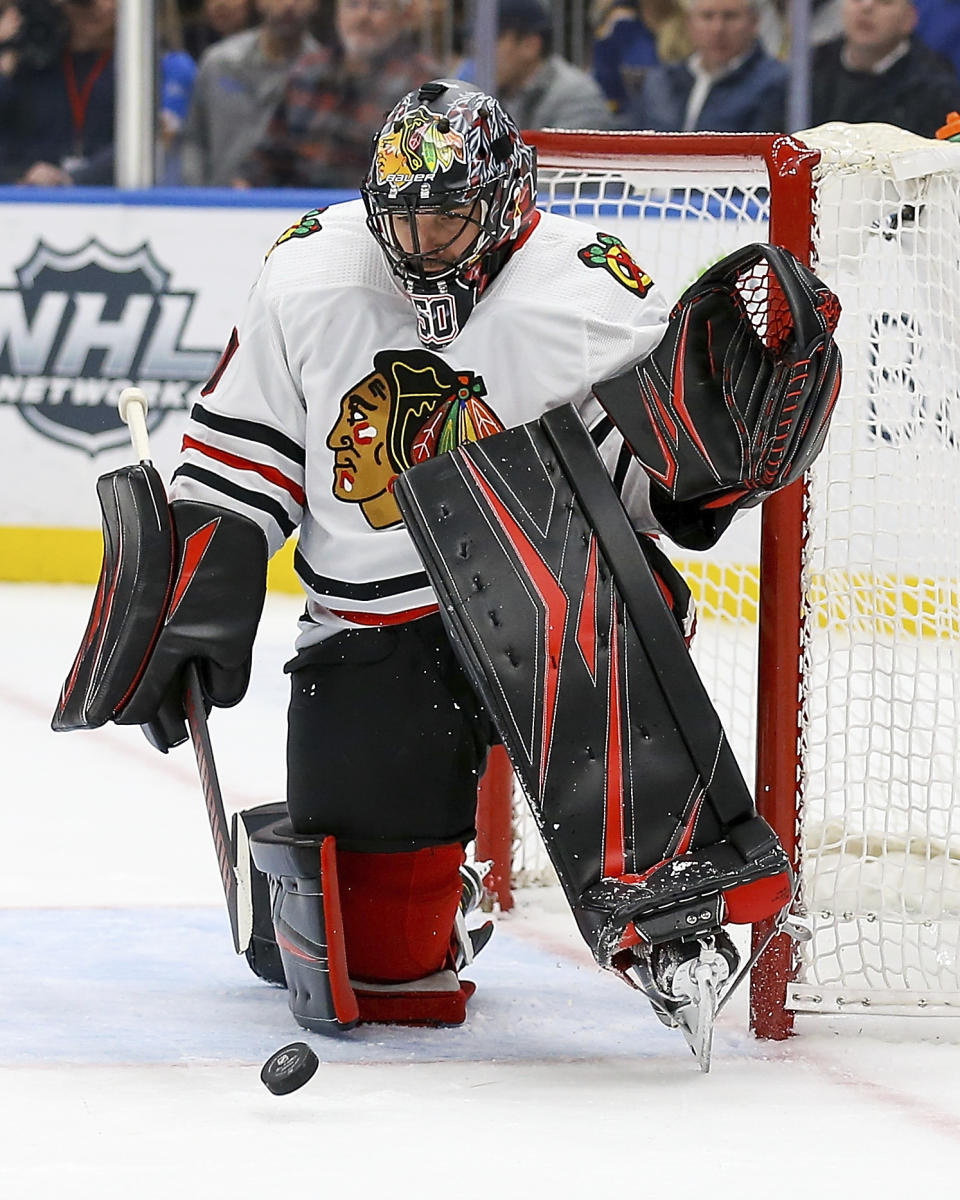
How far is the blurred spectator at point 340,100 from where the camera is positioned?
5.02m

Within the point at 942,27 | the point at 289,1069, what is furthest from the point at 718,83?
the point at 289,1069

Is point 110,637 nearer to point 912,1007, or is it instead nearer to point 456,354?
point 456,354

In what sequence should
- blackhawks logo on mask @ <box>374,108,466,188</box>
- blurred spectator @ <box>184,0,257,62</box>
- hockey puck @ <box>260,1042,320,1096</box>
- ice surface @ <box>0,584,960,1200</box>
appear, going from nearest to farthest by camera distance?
1. ice surface @ <box>0,584,960,1200</box>
2. hockey puck @ <box>260,1042,320,1096</box>
3. blackhawks logo on mask @ <box>374,108,466,188</box>
4. blurred spectator @ <box>184,0,257,62</box>

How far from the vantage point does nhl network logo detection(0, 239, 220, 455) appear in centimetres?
490

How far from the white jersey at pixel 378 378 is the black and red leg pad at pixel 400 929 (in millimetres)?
256

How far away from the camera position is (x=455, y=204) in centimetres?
185

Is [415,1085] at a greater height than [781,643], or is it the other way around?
[781,643]

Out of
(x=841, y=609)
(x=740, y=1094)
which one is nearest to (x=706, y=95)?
(x=841, y=609)

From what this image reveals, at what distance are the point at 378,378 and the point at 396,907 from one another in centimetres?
55

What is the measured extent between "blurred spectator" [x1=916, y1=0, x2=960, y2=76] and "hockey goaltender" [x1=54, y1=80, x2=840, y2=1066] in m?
3.00

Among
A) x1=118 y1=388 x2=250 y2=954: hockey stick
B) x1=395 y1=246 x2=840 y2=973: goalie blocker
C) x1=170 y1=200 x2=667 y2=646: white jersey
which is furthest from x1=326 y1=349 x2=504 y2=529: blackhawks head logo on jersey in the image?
x1=118 y1=388 x2=250 y2=954: hockey stick

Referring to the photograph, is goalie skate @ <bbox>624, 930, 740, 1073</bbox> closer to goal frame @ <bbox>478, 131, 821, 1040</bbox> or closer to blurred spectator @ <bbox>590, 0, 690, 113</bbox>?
goal frame @ <bbox>478, 131, 821, 1040</bbox>

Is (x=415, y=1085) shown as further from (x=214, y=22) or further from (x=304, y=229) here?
(x=214, y=22)

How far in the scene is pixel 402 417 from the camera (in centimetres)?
197
